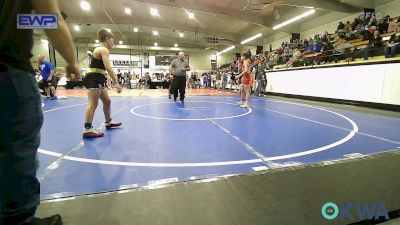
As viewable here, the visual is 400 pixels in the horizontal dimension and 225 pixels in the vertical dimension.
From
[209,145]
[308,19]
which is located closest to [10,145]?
[209,145]

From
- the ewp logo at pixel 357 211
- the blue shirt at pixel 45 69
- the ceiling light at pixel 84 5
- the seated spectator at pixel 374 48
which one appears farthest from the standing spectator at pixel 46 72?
the seated spectator at pixel 374 48

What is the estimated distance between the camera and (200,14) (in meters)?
17.9

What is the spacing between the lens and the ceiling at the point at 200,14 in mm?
13969

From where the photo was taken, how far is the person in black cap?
96cm

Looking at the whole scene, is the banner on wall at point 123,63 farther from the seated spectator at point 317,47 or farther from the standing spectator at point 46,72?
the seated spectator at point 317,47

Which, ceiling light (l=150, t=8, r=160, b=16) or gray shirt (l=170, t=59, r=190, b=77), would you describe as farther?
ceiling light (l=150, t=8, r=160, b=16)

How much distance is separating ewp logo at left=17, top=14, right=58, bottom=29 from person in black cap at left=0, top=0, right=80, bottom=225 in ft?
0.08

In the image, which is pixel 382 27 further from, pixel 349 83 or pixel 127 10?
pixel 127 10

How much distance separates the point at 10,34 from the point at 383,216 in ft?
7.14

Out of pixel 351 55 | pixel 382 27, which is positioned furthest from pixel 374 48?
pixel 382 27

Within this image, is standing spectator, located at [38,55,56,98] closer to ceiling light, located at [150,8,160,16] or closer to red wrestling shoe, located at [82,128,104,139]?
red wrestling shoe, located at [82,128,104,139]

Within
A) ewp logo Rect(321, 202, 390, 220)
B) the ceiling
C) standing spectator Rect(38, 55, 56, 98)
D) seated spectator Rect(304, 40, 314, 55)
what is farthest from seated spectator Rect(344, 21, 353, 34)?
standing spectator Rect(38, 55, 56, 98)

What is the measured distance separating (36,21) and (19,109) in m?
0.37

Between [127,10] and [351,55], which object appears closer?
[351,55]
